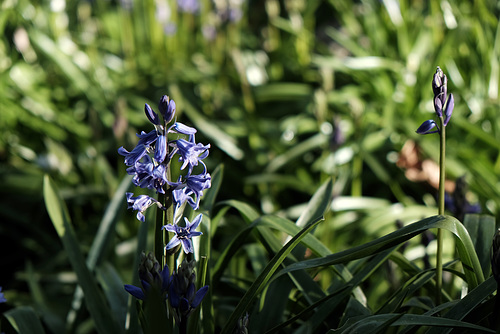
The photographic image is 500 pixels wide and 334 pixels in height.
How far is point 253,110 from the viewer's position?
3.92 metres

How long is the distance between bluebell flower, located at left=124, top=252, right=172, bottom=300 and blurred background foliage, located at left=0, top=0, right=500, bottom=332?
1.30 m

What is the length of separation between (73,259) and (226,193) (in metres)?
1.66

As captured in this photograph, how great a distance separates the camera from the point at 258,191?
344 centimetres

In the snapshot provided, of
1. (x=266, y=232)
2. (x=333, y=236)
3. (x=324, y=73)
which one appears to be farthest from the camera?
(x=324, y=73)

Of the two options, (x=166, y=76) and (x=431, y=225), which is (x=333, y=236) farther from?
(x=166, y=76)

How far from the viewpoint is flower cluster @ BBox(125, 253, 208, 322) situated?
1228mm

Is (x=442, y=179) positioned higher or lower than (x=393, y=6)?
lower

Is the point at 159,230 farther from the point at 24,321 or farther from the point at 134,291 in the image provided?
the point at 24,321

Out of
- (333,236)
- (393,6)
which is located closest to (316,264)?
(333,236)

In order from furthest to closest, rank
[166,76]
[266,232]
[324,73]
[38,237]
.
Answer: [166,76]
[324,73]
[38,237]
[266,232]

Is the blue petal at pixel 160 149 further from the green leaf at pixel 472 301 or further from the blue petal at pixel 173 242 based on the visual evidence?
the green leaf at pixel 472 301

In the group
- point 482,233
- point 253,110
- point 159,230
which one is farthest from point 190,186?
point 253,110

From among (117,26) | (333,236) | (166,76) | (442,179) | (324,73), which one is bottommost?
(442,179)

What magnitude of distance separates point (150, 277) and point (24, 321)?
2.38 ft
